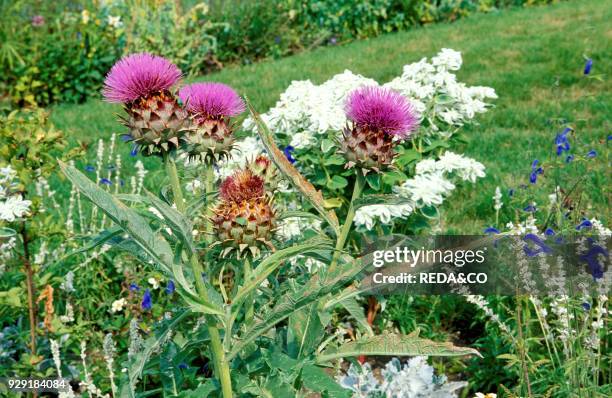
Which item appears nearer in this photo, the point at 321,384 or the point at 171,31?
the point at 321,384

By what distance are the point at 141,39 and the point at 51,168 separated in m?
4.93

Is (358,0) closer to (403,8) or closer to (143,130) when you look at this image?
(403,8)

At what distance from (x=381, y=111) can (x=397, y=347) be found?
51 centimetres

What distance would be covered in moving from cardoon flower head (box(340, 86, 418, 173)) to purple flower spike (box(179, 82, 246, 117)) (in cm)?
27

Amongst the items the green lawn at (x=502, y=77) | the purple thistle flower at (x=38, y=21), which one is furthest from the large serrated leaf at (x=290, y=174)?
the purple thistle flower at (x=38, y=21)

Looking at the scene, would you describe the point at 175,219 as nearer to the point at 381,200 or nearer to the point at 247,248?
the point at 247,248

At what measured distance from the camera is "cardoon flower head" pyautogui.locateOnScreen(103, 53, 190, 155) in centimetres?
152

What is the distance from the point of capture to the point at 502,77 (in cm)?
586

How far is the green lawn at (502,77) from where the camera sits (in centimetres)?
416

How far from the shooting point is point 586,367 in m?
2.02

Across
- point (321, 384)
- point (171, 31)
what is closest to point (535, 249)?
point (321, 384)

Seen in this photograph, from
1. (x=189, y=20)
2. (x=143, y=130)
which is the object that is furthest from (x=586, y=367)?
(x=189, y=20)

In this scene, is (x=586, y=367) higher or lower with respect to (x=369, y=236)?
lower

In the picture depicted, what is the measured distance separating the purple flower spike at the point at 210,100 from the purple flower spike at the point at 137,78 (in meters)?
0.16
